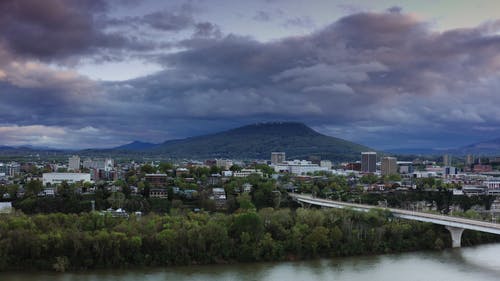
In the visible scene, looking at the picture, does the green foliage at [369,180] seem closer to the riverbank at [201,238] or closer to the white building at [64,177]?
the white building at [64,177]

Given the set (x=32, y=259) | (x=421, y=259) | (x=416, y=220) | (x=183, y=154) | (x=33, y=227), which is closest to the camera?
(x=32, y=259)

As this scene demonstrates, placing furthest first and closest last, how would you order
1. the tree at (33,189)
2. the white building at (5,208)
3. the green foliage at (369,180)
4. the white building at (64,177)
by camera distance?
the green foliage at (369,180) → the white building at (64,177) → the tree at (33,189) → the white building at (5,208)

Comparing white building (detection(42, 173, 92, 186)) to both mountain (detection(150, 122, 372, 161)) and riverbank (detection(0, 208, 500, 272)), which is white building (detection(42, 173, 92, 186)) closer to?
riverbank (detection(0, 208, 500, 272))

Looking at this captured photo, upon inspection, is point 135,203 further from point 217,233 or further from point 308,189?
point 308,189

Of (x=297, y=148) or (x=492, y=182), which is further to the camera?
(x=297, y=148)

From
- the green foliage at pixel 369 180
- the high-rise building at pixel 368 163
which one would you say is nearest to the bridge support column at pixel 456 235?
the green foliage at pixel 369 180

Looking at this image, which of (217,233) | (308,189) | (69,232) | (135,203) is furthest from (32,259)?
(308,189)

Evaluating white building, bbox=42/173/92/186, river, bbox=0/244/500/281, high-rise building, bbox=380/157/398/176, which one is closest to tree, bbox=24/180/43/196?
white building, bbox=42/173/92/186
